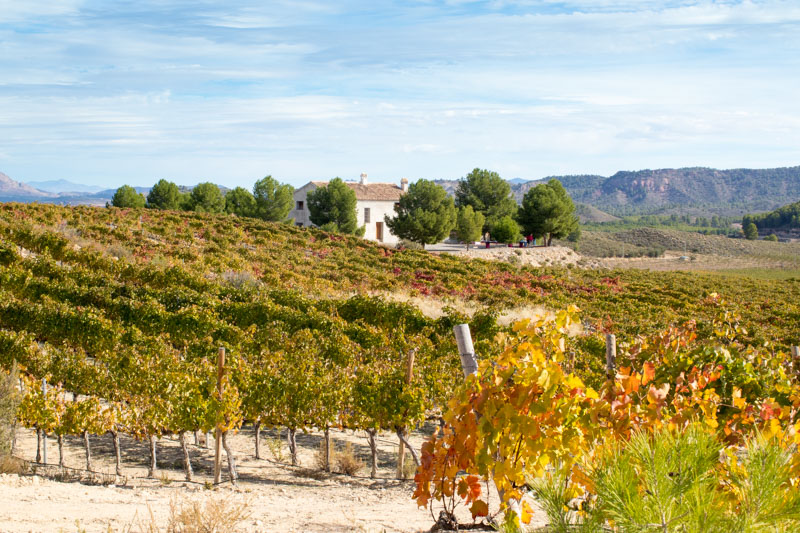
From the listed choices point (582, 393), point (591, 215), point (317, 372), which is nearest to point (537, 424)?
point (582, 393)

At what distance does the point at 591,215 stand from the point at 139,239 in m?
A: 166

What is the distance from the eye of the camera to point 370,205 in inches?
2382

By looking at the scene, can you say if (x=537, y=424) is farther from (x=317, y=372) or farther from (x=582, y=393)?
(x=317, y=372)

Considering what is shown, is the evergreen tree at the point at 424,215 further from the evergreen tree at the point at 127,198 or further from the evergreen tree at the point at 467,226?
the evergreen tree at the point at 127,198

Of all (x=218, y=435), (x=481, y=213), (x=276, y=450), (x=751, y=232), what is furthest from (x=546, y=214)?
(x=751, y=232)

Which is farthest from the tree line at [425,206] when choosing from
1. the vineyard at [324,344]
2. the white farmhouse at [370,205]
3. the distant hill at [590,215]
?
the distant hill at [590,215]

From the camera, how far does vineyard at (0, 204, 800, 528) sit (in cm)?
377

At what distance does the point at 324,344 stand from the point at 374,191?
5013 centimetres

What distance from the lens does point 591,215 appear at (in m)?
179

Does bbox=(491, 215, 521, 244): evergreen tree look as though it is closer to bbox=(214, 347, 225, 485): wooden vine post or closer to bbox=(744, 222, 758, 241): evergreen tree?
bbox=(214, 347, 225, 485): wooden vine post

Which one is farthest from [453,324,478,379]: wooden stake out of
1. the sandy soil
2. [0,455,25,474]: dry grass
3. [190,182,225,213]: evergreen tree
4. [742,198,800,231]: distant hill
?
[742,198,800,231]: distant hill

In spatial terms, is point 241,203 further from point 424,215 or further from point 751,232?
point 751,232

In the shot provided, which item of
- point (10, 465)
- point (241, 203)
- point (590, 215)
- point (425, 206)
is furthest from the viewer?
point (590, 215)

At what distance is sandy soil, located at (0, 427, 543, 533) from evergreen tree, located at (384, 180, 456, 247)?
40.4 m
